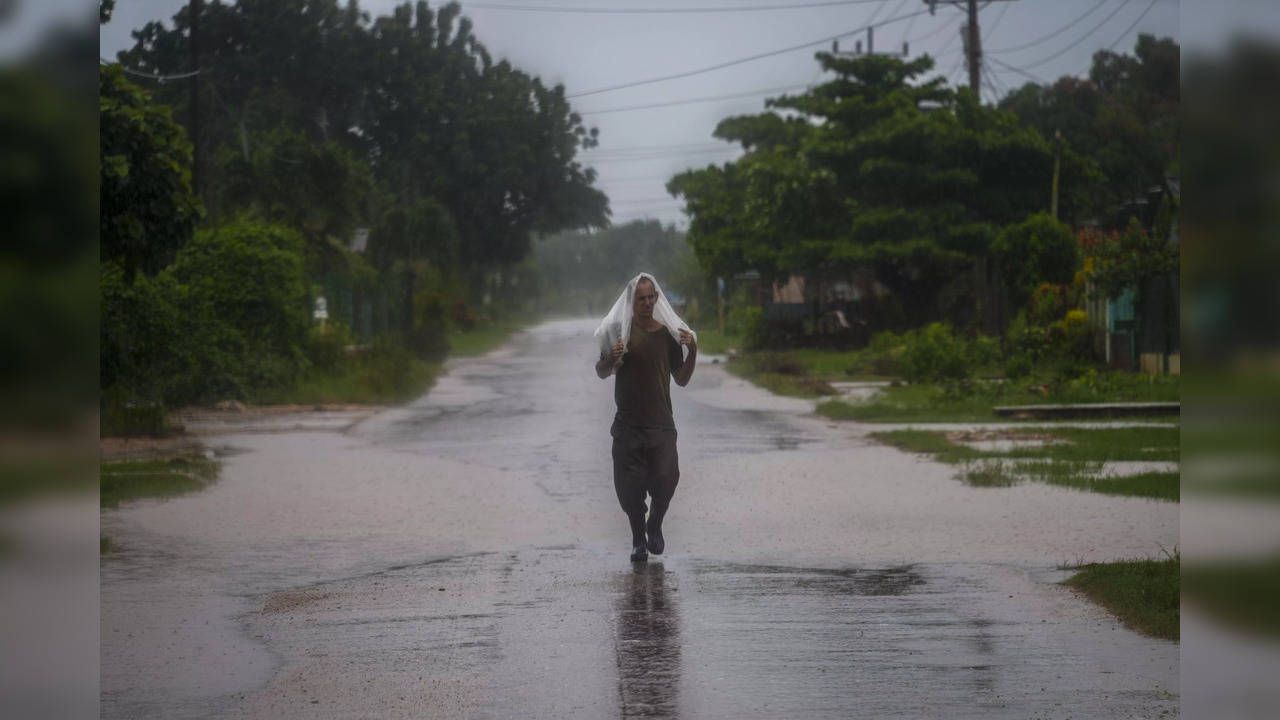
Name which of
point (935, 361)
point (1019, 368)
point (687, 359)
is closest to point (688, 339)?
point (687, 359)

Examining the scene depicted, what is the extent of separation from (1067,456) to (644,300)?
25.3 ft

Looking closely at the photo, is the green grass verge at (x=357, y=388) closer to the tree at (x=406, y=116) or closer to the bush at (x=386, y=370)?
the bush at (x=386, y=370)

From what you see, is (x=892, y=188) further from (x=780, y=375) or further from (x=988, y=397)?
(x=988, y=397)

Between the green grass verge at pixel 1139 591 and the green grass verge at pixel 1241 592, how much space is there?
455cm

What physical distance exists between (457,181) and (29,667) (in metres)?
56.1

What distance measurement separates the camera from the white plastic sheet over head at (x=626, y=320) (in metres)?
9.29

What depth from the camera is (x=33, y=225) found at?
2.67 metres

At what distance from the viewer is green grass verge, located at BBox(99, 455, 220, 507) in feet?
43.4

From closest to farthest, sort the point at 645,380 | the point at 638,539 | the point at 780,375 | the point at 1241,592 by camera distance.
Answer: the point at 1241,592, the point at 645,380, the point at 638,539, the point at 780,375

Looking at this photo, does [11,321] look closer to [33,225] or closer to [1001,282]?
[33,225]

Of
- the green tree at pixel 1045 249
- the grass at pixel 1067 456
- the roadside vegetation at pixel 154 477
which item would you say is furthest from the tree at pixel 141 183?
the green tree at pixel 1045 249

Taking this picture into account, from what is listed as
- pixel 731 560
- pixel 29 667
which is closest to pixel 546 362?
pixel 731 560

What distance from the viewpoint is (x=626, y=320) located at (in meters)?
9.28

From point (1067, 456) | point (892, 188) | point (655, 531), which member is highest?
point (892, 188)
